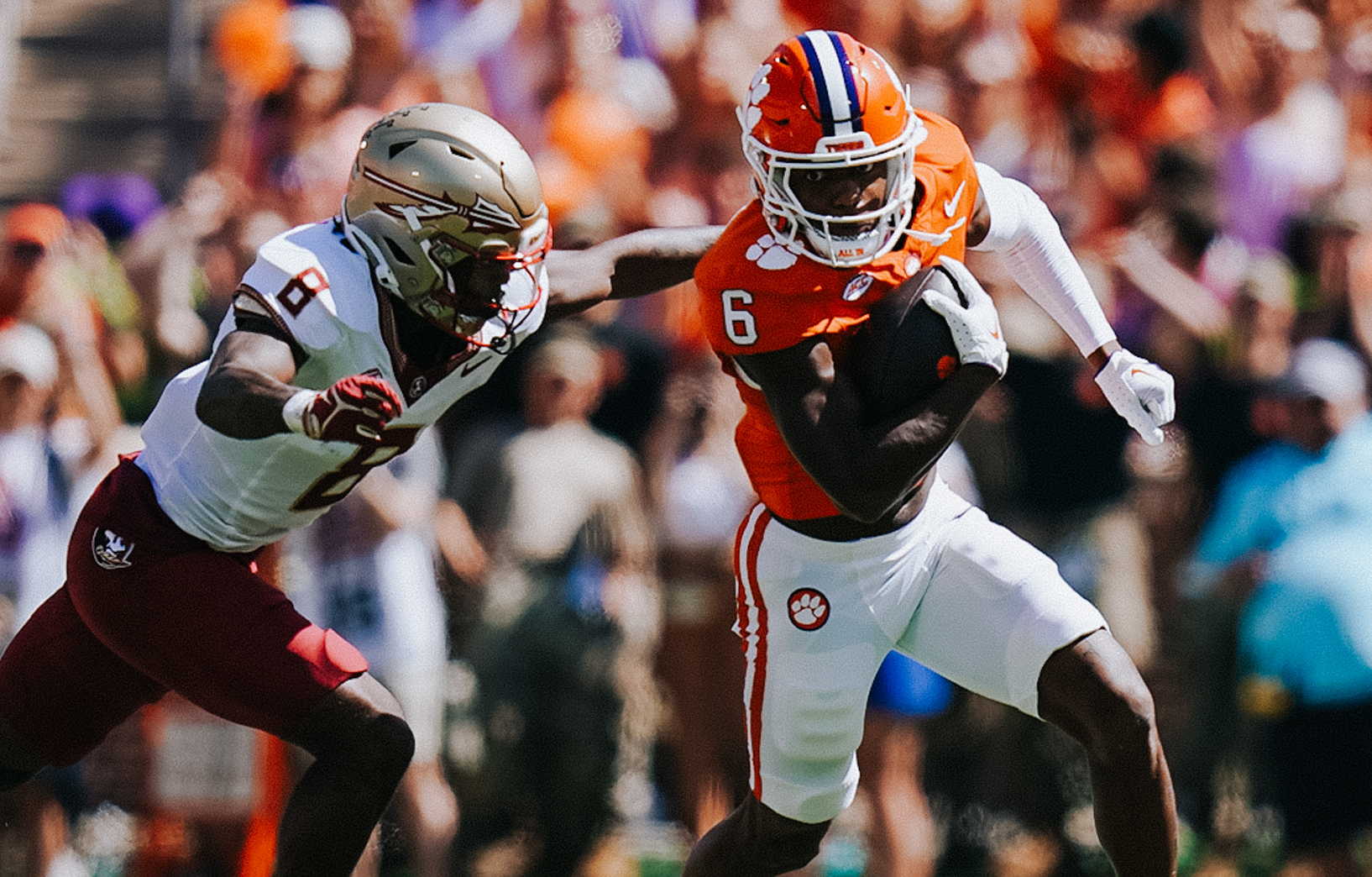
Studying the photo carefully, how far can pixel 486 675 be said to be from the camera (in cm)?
616

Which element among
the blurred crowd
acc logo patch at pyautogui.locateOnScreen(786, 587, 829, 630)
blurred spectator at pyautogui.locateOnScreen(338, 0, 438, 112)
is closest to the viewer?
acc logo patch at pyautogui.locateOnScreen(786, 587, 829, 630)

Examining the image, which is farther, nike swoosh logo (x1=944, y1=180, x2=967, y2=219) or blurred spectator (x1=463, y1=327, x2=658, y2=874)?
blurred spectator (x1=463, y1=327, x2=658, y2=874)

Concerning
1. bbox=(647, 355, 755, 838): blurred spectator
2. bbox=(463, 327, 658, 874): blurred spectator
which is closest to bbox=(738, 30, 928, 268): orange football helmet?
bbox=(647, 355, 755, 838): blurred spectator

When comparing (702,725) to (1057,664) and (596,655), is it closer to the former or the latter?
(596,655)

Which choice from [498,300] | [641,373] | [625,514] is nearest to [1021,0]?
[641,373]

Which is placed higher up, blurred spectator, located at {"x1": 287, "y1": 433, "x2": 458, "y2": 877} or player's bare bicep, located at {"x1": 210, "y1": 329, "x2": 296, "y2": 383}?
player's bare bicep, located at {"x1": 210, "y1": 329, "x2": 296, "y2": 383}

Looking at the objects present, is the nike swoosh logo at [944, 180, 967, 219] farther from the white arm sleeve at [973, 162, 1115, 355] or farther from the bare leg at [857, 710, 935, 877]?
the bare leg at [857, 710, 935, 877]

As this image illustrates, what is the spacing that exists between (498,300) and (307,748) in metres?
1.05

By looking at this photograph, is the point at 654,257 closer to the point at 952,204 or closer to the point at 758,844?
the point at 952,204

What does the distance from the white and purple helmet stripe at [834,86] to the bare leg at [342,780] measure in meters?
1.56

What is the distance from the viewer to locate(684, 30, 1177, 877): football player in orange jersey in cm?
384

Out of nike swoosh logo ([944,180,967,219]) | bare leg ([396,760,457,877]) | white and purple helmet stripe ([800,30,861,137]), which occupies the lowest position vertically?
bare leg ([396,760,457,877])

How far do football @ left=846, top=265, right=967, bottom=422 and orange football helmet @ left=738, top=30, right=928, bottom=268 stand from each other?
0.50ft

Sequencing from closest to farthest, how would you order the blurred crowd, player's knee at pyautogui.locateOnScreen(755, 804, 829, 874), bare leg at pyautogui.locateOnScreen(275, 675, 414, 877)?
bare leg at pyautogui.locateOnScreen(275, 675, 414, 877), player's knee at pyautogui.locateOnScreen(755, 804, 829, 874), the blurred crowd
